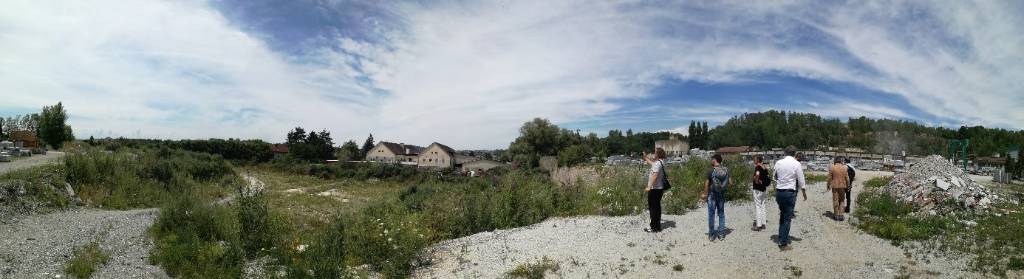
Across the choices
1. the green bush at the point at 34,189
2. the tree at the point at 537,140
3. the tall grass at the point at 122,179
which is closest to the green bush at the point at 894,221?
the tall grass at the point at 122,179

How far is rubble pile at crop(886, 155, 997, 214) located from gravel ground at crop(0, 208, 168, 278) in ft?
53.5

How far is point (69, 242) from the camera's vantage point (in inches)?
379

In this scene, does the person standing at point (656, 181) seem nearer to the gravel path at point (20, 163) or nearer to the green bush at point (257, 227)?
the green bush at point (257, 227)

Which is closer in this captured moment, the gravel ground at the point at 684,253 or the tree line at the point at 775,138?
the gravel ground at the point at 684,253

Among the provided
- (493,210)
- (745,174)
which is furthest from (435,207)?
(745,174)

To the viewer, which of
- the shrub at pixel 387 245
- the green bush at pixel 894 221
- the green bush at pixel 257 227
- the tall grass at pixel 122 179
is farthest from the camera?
the tall grass at pixel 122 179

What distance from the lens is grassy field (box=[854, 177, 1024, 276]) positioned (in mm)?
7426

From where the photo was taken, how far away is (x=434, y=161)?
78.6 metres

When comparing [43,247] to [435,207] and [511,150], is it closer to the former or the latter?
[435,207]

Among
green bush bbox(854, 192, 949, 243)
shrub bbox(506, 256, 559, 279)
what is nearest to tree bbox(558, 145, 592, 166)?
green bush bbox(854, 192, 949, 243)

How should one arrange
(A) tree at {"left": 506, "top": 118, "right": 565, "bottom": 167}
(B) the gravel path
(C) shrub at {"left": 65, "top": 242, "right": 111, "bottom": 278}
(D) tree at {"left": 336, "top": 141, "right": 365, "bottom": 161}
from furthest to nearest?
(D) tree at {"left": 336, "top": 141, "right": 365, "bottom": 161} → (A) tree at {"left": 506, "top": 118, "right": 565, "bottom": 167} → (B) the gravel path → (C) shrub at {"left": 65, "top": 242, "right": 111, "bottom": 278}

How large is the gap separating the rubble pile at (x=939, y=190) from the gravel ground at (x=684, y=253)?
2.39 meters

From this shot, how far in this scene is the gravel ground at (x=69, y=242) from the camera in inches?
317

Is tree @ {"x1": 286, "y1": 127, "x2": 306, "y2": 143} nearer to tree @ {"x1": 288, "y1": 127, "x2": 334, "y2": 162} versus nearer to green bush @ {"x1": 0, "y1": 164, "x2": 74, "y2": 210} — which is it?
tree @ {"x1": 288, "y1": 127, "x2": 334, "y2": 162}
